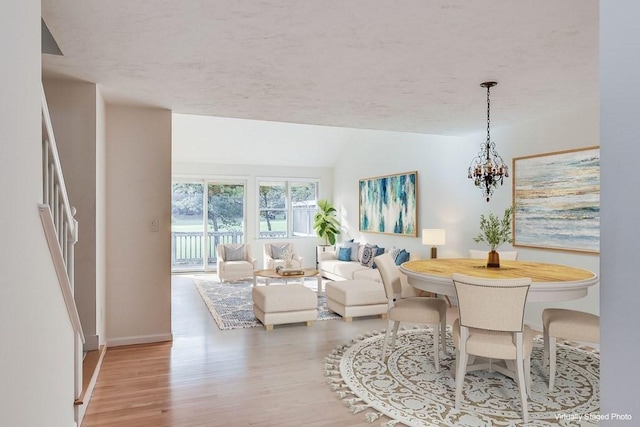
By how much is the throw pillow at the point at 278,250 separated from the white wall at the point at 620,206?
793 centimetres

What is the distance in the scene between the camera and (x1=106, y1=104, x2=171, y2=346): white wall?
13.7 feet

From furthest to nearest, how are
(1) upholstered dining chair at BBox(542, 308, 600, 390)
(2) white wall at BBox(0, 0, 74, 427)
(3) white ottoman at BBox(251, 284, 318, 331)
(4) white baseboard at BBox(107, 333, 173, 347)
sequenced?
1. (3) white ottoman at BBox(251, 284, 318, 331)
2. (4) white baseboard at BBox(107, 333, 173, 347)
3. (1) upholstered dining chair at BBox(542, 308, 600, 390)
4. (2) white wall at BBox(0, 0, 74, 427)

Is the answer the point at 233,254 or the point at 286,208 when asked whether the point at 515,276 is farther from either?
the point at 286,208

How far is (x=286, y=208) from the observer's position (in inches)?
394

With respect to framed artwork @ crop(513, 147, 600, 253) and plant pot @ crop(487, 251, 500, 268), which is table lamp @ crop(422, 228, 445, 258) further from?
plant pot @ crop(487, 251, 500, 268)

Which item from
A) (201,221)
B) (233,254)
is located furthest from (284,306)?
(201,221)

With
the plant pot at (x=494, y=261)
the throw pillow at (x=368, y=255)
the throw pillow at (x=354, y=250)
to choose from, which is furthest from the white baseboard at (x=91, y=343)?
the throw pillow at (x=354, y=250)

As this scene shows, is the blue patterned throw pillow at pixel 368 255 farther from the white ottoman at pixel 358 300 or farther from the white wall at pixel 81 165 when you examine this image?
the white wall at pixel 81 165

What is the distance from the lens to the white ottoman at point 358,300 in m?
5.14

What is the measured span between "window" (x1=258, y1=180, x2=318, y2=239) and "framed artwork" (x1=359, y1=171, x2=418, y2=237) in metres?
1.75

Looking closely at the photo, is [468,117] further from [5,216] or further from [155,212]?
[5,216]

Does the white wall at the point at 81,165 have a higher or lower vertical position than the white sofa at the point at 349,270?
higher

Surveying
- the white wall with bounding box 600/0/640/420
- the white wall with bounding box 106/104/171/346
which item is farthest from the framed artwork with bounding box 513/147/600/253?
the white wall with bounding box 106/104/171/346

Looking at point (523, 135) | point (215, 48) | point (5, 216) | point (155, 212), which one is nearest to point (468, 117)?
point (523, 135)
